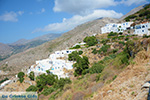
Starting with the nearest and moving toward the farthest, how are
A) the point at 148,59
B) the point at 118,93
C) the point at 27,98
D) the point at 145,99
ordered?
the point at 145,99 < the point at 118,93 < the point at 148,59 < the point at 27,98

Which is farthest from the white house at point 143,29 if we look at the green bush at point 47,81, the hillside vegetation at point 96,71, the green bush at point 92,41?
the green bush at point 47,81

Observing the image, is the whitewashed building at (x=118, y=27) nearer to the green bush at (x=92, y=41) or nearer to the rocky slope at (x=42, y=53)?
the green bush at (x=92, y=41)

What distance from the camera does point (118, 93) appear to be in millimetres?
5109

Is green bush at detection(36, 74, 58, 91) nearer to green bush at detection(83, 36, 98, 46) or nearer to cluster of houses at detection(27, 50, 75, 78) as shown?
cluster of houses at detection(27, 50, 75, 78)

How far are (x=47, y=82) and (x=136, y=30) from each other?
80.6ft

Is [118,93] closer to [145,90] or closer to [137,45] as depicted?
[145,90]

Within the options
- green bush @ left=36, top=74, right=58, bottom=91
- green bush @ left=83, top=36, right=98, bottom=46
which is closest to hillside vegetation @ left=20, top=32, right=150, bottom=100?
green bush @ left=36, top=74, right=58, bottom=91

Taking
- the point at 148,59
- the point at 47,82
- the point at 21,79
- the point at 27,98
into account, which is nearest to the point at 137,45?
the point at 148,59

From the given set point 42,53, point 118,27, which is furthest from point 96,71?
point 42,53

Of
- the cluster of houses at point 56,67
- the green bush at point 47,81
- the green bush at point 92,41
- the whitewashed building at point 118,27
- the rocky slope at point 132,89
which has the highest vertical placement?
the whitewashed building at point 118,27

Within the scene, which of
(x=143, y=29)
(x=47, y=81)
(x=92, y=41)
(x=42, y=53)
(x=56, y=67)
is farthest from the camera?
(x=42, y=53)

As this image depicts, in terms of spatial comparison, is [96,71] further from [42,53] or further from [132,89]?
[42,53]

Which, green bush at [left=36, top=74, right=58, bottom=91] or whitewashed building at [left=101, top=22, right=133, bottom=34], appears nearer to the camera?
green bush at [left=36, top=74, right=58, bottom=91]

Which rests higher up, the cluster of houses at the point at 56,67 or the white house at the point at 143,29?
the white house at the point at 143,29
